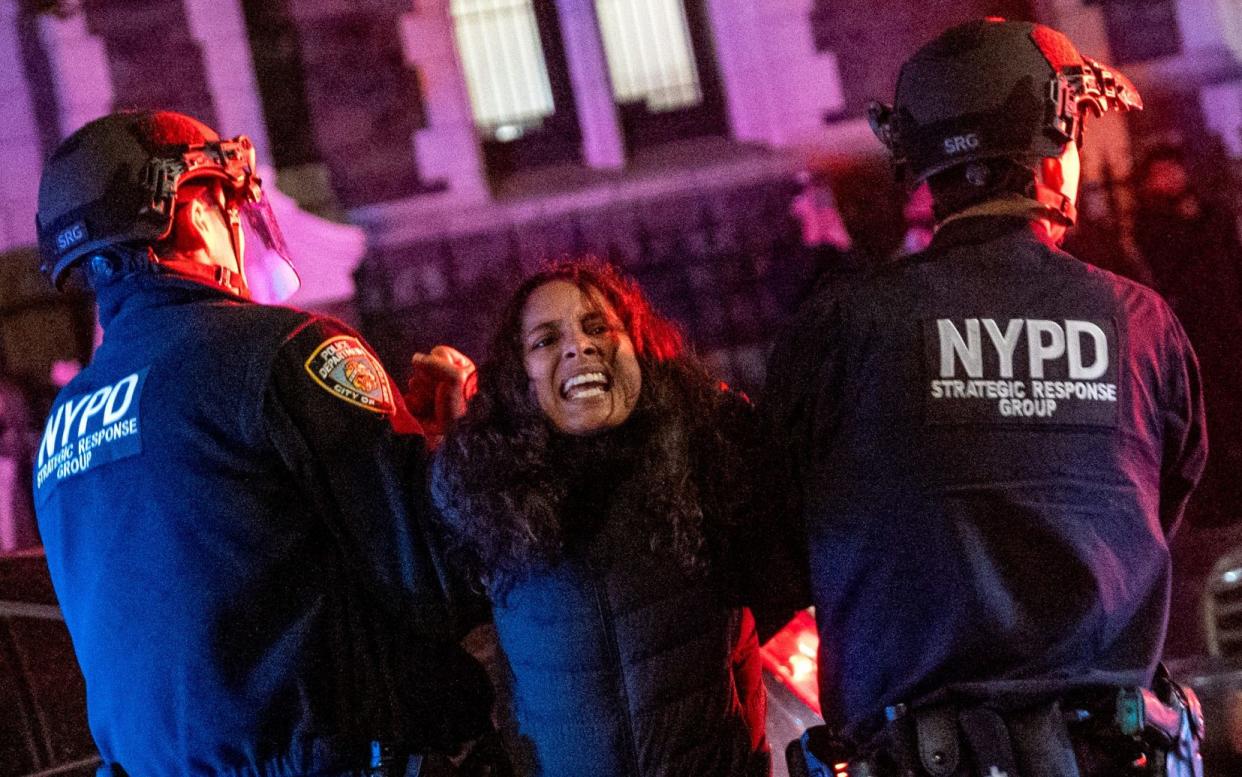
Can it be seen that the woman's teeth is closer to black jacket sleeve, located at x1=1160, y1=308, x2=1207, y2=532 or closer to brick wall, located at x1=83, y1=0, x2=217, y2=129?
black jacket sleeve, located at x1=1160, y1=308, x2=1207, y2=532

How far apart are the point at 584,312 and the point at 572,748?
2.57 feet

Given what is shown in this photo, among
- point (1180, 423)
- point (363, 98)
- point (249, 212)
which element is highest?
point (363, 98)

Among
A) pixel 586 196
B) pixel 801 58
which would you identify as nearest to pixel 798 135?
pixel 801 58

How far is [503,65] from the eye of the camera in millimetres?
6492

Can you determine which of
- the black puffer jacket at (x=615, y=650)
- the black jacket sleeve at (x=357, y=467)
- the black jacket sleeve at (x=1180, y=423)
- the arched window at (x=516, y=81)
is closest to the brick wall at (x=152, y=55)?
the arched window at (x=516, y=81)

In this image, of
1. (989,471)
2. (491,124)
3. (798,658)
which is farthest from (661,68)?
(989,471)

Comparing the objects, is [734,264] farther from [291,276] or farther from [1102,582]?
[1102,582]

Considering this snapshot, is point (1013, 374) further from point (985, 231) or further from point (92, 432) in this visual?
point (92, 432)

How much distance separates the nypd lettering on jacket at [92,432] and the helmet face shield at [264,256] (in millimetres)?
437

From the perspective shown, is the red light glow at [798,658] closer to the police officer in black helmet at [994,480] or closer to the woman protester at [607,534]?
the woman protester at [607,534]

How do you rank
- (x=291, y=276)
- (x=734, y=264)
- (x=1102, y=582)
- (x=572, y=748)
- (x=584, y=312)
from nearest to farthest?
(x=1102, y=582) < (x=572, y=748) < (x=584, y=312) < (x=291, y=276) < (x=734, y=264)

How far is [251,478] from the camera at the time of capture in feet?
6.34

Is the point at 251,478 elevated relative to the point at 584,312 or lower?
lower

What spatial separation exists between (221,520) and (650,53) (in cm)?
518
